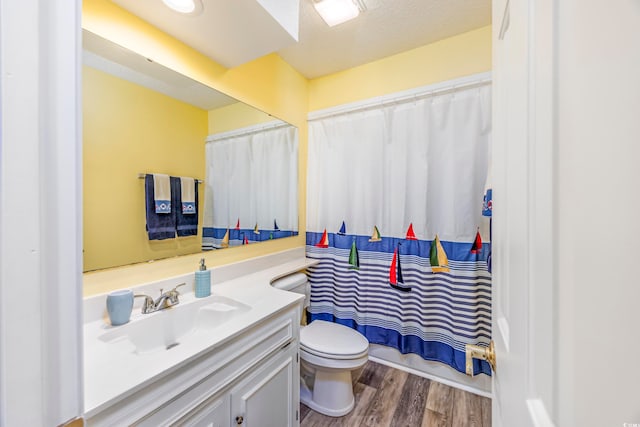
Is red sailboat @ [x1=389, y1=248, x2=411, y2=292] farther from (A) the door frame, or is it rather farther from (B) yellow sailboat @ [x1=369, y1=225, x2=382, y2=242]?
(A) the door frame

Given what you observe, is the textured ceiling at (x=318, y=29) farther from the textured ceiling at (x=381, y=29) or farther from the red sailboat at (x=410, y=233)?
the red sailboat at (x=410, y=233)

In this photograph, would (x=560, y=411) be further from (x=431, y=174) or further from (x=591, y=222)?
(x=431, y=174)

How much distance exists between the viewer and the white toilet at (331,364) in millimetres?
1376

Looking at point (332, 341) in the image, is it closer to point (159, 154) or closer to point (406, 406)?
point (406, 406)

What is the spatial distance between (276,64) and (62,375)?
6.62 feet

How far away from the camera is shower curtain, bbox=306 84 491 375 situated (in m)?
1.57

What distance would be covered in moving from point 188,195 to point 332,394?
56.7 inches

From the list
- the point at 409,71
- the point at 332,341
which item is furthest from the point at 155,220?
the point at 409,71

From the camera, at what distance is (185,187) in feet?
4.27

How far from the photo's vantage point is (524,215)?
42 cm

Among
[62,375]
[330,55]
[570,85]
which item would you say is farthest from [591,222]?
[330,55]

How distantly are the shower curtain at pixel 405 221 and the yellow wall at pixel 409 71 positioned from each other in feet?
0.49

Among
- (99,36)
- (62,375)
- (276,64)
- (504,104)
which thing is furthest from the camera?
(276,64)

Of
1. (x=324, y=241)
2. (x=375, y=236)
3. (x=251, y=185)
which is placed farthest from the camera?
(x=324, y=241)
